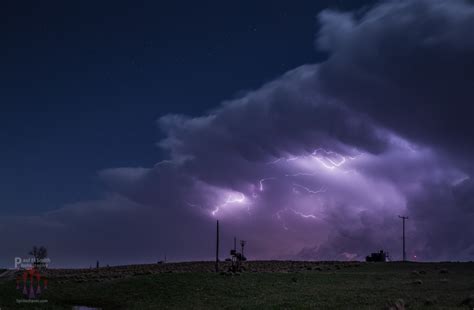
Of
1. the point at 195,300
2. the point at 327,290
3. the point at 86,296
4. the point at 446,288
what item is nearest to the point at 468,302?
the point at 446,288

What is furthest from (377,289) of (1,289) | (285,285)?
(1,289)

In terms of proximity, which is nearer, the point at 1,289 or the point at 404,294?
the point at 404,294

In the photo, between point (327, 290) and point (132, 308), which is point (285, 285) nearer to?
point (327, 290)

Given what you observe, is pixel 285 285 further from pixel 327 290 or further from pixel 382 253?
pixel 382 253

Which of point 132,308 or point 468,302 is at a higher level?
point 468,302

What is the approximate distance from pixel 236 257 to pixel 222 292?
3738 cm

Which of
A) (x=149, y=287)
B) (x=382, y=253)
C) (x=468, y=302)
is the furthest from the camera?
(x=382, y=253)

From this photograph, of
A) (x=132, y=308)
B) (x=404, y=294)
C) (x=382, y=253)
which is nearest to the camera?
(x=404, y=294)

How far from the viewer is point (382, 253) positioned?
126562mm

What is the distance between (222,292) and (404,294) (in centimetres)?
1872

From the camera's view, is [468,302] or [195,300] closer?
[468,302]

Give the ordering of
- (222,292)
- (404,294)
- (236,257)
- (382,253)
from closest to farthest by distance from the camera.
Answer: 1. (404,294)
2. (222,292)
3. (236,257)
4. (382,253)

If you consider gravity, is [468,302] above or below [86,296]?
above

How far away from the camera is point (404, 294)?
4150 cm
